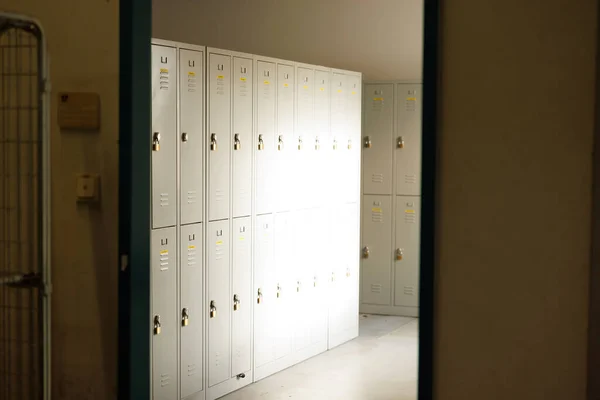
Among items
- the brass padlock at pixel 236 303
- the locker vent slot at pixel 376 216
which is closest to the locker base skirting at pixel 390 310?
the locker vent slot at pixel 376 216

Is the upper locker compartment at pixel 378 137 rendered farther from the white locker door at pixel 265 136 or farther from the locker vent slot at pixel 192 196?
the locker vent slot at pixel 192 196

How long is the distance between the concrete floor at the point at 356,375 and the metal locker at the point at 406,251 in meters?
0.72

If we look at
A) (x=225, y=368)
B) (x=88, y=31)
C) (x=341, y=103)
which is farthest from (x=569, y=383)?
(x=341, y=103)

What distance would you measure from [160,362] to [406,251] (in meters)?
3.82

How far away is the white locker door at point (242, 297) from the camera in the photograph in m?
5.29

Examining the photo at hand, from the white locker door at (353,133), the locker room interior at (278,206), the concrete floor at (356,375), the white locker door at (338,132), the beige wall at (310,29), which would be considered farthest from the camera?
the beige wall at (310,29)

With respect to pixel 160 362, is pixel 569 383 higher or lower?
higher

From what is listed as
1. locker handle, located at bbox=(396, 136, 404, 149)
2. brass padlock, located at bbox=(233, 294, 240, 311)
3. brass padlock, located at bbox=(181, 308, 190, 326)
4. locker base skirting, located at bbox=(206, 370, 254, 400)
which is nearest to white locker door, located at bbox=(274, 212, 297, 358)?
locker base skirting, located at bbox=(206, 370, 254, 400)

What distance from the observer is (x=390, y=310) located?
7871mm

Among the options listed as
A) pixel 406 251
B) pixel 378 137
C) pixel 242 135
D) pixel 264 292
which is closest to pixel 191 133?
pixel 242 135

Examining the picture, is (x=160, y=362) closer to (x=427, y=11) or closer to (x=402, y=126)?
(x=427, y=11)

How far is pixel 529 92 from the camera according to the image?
2527 millimetres

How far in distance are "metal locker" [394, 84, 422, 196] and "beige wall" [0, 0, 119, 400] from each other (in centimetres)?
496

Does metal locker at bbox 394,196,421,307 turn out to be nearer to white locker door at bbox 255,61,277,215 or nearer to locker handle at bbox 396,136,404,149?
locker handle at bbox 396,136,404,149
